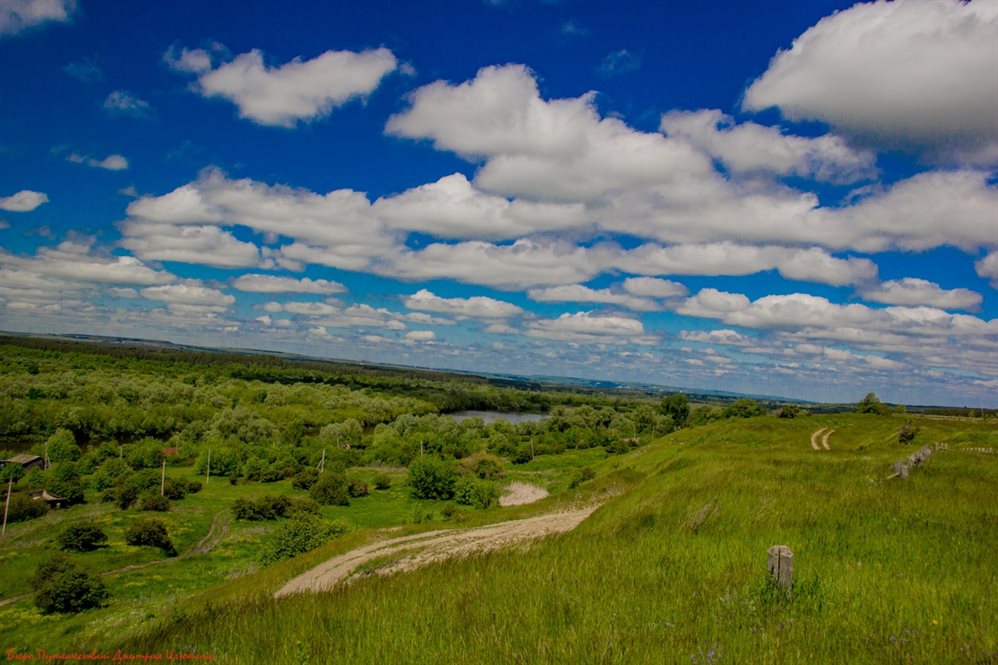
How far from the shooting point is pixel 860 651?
13.4 feet

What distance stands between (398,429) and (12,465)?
65.8 meters

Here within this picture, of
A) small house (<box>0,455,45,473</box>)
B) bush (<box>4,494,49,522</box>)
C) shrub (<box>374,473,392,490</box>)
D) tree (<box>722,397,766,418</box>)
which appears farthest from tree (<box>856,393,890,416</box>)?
small house (<box>0,455,45,473</box>)

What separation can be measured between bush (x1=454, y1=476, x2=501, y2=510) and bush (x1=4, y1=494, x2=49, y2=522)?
1825 inches

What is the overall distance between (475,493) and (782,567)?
64659 mm

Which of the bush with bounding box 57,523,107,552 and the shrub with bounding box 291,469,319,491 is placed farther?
the shrub with bounding box 291,469,319,491

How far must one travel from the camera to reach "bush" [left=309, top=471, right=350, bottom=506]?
69312 mm

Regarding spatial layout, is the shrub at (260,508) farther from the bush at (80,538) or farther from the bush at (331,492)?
the bush at (80,538)

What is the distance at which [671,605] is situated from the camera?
5250mm

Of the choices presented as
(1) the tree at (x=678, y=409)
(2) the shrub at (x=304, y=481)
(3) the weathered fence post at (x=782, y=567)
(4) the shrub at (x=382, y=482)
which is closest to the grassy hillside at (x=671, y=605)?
(3) the weathered fence post at (x=782, y=567)

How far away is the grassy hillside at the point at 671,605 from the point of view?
423 centimetres

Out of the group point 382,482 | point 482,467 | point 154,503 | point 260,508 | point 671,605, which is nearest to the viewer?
point 671,605

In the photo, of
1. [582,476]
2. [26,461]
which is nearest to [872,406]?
[582,476]

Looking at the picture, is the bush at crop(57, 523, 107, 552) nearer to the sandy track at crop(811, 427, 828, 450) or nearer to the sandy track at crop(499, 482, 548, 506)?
the sandy track at crop(499, 482, 548, 506)

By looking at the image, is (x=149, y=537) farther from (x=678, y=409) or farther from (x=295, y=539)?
(x=678, y=409)
